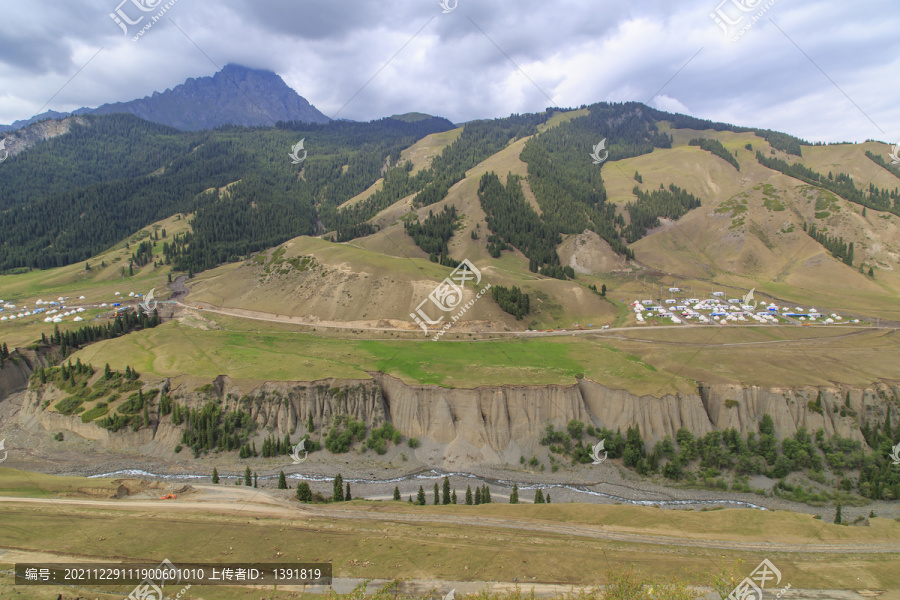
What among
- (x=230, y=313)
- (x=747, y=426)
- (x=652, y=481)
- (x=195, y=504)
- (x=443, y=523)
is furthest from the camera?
(x=230, y=313)

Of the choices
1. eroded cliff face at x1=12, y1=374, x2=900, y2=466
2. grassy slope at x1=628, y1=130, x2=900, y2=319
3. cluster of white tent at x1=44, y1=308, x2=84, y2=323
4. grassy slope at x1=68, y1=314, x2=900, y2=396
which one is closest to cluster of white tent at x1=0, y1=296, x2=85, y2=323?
cluster of white tent at x1=44, y1=308, x2=84, y2=323

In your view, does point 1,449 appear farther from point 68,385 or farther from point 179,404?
point 179,404

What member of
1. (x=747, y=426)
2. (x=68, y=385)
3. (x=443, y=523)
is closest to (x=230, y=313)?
(x=68, y=385)

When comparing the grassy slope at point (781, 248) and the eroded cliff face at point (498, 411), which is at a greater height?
the grassy slope at point (781, 248)

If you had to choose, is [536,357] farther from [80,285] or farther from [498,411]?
[80,285]

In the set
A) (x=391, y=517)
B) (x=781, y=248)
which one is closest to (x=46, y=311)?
(x=391, y=517)

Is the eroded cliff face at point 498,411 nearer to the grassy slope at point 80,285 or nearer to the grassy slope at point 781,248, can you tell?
the grassy slope at point 80,285

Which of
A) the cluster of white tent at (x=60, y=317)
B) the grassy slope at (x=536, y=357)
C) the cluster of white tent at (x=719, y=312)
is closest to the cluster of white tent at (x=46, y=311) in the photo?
the cluster of white tent at (x=60, y=317)
